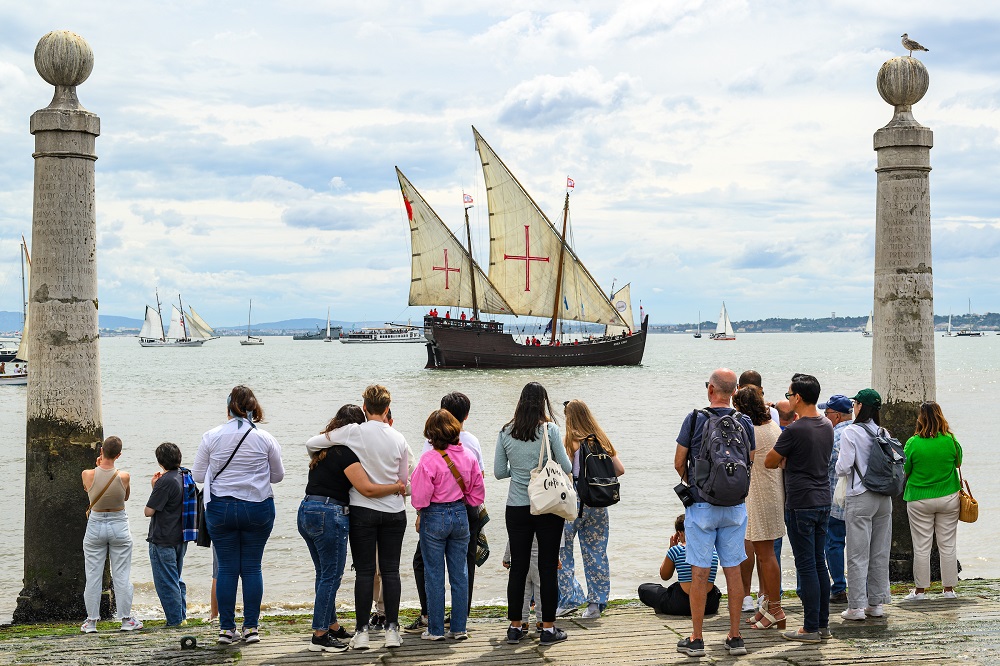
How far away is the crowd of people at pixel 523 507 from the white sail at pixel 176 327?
157 metres

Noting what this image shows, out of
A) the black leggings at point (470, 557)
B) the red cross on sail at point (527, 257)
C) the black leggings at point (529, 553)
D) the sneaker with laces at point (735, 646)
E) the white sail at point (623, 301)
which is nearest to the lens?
the sneaker with laces at point (735, 646)

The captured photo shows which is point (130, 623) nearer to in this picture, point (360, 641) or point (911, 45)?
point (360, 641)

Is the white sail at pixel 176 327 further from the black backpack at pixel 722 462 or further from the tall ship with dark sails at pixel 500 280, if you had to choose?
the black backpack at pixel 722 462

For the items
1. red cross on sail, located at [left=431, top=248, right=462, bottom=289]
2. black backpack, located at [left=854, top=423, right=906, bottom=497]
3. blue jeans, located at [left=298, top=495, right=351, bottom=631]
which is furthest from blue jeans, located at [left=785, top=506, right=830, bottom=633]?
red cross on sail, located at [left=431, top=248, right=462, bottom=289]

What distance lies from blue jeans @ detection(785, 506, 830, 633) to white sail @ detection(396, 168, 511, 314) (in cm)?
5740

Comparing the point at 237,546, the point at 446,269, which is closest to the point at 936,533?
the point at 237,546

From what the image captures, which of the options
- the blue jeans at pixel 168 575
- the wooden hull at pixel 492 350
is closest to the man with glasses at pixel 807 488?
the blue jeans at pixel 168 575

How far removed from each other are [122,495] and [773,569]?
15.2 feet

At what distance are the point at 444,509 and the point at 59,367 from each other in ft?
12.3

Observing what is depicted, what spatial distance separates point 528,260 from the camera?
65000mm

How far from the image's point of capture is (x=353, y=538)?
6.04 m

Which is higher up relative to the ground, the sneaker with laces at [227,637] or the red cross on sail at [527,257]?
the red cross on sail at [527,257]

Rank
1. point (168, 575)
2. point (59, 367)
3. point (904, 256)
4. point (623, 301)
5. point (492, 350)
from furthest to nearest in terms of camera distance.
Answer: point (623, 301), point (492, 350), point (904, 256), point (59, 367), point (168, 575)

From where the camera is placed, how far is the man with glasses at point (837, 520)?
7031 mm
